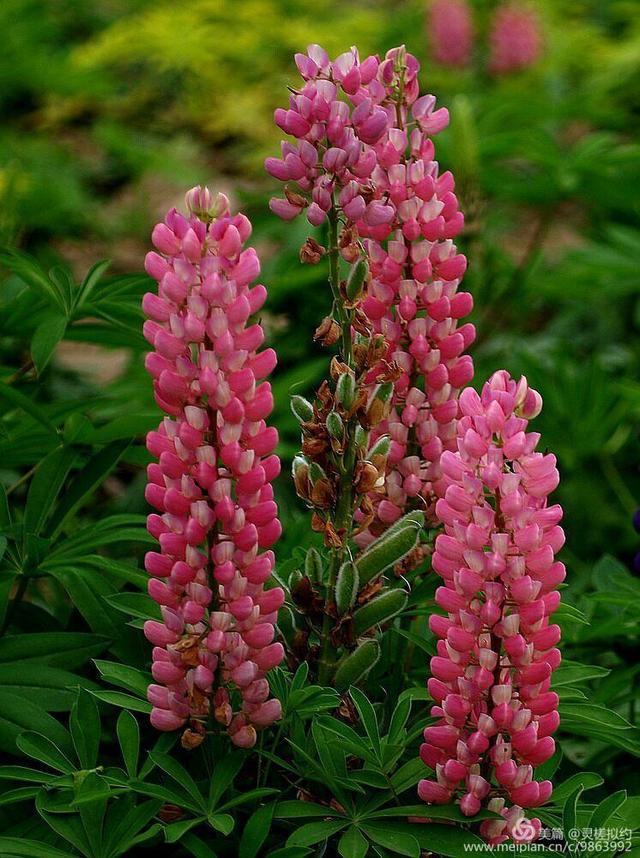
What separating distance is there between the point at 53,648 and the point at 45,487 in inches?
9.9

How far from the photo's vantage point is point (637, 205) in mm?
3299

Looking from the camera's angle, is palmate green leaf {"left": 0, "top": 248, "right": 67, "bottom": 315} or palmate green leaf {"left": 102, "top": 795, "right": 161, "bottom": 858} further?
palmate green leaf {"left": 0, "top": 248, "right": 67, "bottom": 315}

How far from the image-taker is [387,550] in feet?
4.04

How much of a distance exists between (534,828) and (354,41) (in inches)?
183

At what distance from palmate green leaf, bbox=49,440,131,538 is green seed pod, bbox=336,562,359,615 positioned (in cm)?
46

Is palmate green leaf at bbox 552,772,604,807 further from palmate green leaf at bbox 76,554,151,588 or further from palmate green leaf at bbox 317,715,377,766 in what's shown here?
palmate green leaf at bbox 76,554,151,588

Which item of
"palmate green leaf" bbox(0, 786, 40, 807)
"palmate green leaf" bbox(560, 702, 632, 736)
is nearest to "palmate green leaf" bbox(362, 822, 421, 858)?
"palmate green leaf" bbox(560, 702, 632, 736)

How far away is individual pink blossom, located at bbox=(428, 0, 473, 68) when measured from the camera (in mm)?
4320

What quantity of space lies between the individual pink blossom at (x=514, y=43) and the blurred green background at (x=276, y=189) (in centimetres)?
12

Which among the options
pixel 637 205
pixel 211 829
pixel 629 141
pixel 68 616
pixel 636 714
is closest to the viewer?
pixel 211 829

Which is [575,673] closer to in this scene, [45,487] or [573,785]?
[573,785]

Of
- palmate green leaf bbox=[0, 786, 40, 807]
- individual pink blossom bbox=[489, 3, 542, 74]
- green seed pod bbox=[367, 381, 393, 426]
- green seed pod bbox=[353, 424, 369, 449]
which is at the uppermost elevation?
green seed pod bbox=[367, 381, 393, 426]

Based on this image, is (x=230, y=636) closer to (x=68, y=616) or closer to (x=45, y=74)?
(x=68, y=616)

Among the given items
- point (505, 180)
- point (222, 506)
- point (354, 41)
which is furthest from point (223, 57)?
point (222, 506)
